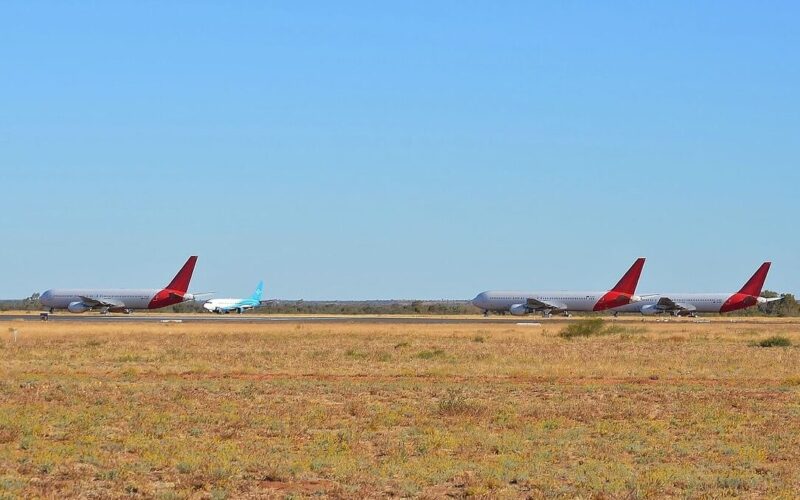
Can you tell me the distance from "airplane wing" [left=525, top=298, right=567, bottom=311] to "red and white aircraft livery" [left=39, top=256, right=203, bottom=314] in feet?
113

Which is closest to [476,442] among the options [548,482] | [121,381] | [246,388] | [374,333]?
[548,482]

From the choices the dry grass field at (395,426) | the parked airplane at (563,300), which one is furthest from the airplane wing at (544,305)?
the dry grass field at (395,426)

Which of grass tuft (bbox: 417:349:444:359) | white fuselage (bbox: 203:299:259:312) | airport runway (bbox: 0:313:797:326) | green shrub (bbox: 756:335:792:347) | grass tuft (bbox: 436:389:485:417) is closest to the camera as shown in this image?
grass tuft (bbox: 436:389:485:417)

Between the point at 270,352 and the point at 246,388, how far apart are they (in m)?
16.0

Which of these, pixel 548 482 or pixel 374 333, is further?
pixel 374 333

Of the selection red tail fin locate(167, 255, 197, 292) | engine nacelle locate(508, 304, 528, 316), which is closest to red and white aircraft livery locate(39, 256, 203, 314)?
red tail fin locate(167, 255, 197, 292)

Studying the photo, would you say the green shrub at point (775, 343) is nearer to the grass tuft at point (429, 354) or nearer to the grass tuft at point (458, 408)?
the grass tuft at point (429, 354)

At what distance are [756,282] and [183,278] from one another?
56732mm

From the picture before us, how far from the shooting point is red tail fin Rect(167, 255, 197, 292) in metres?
108

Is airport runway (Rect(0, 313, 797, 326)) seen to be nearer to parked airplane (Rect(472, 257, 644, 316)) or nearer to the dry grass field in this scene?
parked airplane (Rect(472, 257, 644, 316))

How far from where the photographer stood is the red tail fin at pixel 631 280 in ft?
363

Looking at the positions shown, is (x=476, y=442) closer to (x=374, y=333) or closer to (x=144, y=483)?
(x=144, y=483)

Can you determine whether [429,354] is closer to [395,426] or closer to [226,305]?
[395,426]

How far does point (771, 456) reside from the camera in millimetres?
16375
